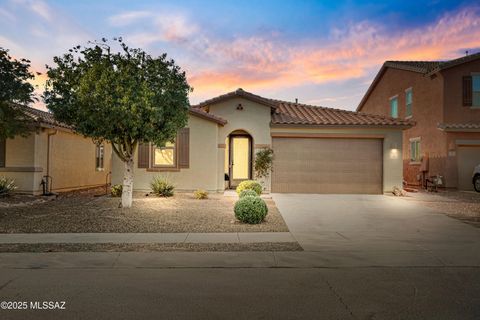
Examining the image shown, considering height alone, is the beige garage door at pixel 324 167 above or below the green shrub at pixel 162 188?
above

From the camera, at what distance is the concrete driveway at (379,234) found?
6.84m

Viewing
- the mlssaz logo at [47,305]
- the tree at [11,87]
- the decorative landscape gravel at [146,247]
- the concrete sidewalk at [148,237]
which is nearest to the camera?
the mlssaz logo at [47,305]

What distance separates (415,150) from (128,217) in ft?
65.6

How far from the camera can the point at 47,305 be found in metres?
4.52

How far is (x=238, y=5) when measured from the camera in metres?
14.1

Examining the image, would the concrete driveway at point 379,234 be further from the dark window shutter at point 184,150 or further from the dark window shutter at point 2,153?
the dark window shutter at point 2,153

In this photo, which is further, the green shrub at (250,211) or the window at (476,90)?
the window at (476,90)

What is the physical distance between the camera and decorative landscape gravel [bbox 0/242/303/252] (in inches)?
291

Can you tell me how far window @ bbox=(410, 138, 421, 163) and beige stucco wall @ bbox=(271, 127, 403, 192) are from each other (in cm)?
676

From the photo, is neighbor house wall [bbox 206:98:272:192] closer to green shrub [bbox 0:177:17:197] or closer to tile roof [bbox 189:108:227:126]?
tile roof [bbox 189:108:227:126]

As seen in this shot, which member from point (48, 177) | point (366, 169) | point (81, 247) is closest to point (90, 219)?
point (81, 247)

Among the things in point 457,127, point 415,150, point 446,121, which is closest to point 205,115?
point 457,127

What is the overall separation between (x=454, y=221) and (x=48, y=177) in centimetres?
1599

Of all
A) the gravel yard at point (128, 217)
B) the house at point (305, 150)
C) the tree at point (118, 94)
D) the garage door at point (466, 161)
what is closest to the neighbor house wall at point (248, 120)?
the house at point (305, 150)
